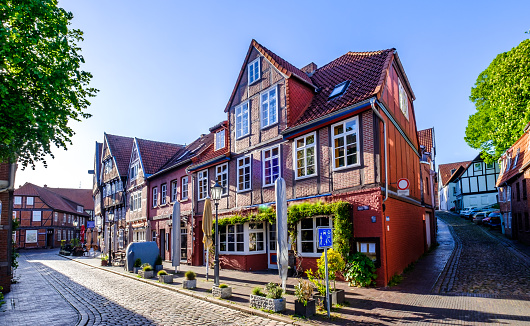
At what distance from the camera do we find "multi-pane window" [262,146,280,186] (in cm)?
1727

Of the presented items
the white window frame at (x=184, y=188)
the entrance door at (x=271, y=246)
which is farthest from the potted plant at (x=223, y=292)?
the white window frame at (x=184, y=188)

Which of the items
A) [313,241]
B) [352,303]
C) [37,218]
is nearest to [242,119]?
[313,241]

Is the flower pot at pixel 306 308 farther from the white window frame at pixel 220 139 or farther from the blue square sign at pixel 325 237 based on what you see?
the white window frame at pixel 220 139

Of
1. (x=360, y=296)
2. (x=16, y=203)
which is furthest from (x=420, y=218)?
(x=16, y=203)

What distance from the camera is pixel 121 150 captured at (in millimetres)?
38812

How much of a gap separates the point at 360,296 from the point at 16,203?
193 ft

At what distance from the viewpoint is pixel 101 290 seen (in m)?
14.3

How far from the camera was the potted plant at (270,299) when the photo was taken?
949 cm

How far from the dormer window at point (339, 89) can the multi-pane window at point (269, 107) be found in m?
2.74

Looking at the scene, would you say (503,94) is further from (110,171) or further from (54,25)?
(110,171)

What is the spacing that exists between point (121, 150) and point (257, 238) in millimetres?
25369

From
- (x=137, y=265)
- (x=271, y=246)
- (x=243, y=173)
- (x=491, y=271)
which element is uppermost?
(x=243, y=173)

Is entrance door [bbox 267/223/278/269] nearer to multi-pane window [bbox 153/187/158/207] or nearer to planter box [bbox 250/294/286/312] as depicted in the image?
planter box [bbox 250/294/286/312]

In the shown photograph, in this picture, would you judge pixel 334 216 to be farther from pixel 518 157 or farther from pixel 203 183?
pixel 518 157
